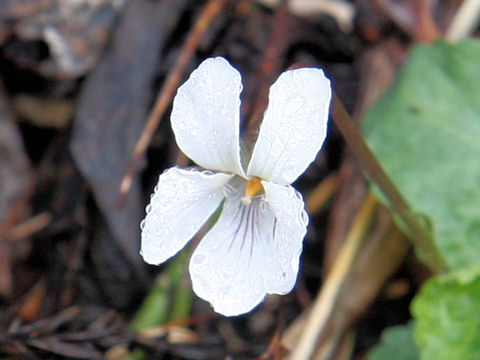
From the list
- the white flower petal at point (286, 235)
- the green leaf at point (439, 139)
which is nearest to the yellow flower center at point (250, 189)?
the white flower petal at point (286, 235)

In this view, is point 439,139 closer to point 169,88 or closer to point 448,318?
point 448,318

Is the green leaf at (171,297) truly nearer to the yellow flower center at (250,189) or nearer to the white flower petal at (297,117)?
the yellow flower center at (250,189)

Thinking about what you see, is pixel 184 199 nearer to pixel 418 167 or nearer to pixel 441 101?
pixel 418 167

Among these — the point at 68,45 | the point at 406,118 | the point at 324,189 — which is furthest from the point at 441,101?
the point at 68,45

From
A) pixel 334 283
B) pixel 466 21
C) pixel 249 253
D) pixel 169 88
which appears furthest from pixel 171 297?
pixel 466 21

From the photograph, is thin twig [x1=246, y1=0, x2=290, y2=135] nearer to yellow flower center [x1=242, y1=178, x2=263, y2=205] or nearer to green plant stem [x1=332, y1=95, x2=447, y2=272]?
green plant stem [x1=332, y1=95, x2=447, y2=272]

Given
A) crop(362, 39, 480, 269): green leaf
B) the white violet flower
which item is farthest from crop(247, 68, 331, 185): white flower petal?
crop(362, 39, 480, 269): green leaf
